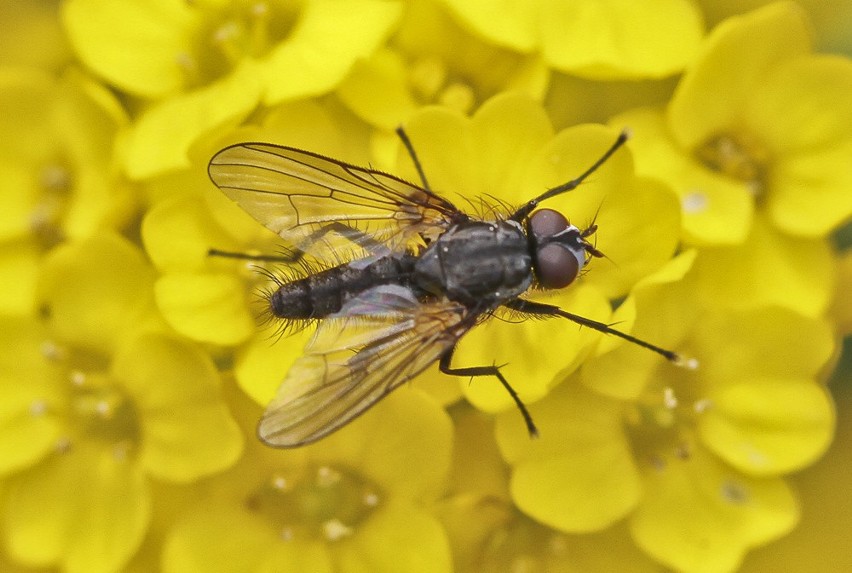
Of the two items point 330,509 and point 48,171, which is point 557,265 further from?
point 48,171

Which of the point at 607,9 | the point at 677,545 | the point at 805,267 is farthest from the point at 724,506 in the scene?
the point at 607,9

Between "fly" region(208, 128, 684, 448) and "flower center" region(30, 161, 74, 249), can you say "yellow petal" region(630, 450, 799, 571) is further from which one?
A: "flower center" region(30, 161, 74, 249)

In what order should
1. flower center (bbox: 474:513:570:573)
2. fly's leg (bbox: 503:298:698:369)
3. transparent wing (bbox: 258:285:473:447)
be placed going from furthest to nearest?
flower center (bbox: 474:513:570:573), fly's leg (bbox: 503:298:698:369), transparent wing (bbox: 258:285:473:447)

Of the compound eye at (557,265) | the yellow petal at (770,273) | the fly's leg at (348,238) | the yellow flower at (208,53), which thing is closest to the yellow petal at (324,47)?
the yellow flower at (208,53)

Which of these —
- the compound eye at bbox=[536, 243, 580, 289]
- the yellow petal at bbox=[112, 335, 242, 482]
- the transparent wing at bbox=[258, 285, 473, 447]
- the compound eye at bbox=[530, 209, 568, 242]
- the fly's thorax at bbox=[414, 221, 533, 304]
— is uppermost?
the compound eye at bbox=[530, 209, 568, 242]

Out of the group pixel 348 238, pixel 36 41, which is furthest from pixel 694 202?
pixel 36 41

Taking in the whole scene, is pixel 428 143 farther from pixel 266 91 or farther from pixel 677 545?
pixel 677 545

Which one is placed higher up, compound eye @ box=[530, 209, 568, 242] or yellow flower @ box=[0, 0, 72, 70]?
compound eye @ box=[530, 209, 568, 242]

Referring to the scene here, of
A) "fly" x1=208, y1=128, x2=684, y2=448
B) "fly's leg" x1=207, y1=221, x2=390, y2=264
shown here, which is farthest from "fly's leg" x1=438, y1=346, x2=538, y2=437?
"fly's leg" x1=207, y1=221, x2=390, y2=264
